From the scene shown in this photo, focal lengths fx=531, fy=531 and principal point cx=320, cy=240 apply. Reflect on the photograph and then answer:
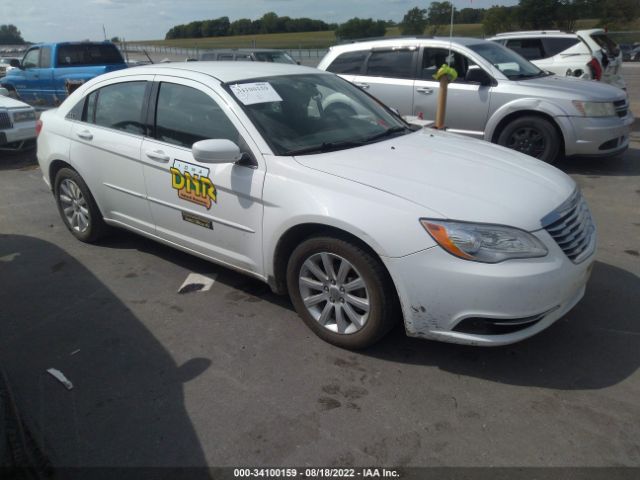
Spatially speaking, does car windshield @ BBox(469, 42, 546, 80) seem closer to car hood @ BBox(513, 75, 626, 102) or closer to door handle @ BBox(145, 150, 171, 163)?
car hood @ BBox(513, 75, 626, 102)

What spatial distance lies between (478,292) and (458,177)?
0.79 metres

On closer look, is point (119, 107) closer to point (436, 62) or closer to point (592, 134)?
point (436, 62)

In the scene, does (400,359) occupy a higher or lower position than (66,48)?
lower

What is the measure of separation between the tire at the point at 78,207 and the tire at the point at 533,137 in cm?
520

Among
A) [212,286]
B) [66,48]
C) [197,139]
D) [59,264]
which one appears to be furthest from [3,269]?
[66,48]

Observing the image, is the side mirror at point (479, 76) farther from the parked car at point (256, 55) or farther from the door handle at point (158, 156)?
the parked car at point (256, 55)

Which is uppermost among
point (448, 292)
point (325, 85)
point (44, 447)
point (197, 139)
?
point (325, 85)

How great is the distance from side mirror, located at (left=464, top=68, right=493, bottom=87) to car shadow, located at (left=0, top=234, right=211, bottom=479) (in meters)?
5.49

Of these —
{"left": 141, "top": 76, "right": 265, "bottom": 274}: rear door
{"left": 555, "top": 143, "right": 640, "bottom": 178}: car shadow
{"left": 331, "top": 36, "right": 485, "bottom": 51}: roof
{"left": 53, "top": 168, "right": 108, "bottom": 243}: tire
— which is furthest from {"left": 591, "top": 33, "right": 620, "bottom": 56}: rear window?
{"left": 53, "top": 168, "right": 108, "bottom": 243}: tire

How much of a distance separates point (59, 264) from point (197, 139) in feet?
6.35

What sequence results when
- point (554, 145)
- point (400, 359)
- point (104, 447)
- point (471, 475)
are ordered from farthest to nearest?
1. point (554, 145)
2. point (400, 359)
3. point (104, 447)
4. point (471, 475)

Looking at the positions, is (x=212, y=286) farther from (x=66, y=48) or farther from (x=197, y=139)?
(x=66, y=48)

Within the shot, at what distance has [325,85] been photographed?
13.9 feet

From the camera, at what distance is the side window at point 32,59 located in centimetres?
1318
